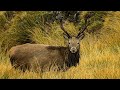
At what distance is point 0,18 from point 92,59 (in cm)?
327

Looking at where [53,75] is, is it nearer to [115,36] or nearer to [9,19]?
[115,36]

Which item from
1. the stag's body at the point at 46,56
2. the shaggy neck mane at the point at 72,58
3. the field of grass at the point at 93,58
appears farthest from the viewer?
the shaggy neck mane at the point at 72,58

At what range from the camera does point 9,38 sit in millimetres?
11766

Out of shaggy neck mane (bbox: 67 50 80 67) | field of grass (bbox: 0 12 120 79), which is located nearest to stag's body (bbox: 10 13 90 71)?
shaggy neck mane (bbox: 67 50 80 67)

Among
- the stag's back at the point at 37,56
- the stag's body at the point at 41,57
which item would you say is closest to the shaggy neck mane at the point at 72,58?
the stag's body at the point at 41,57

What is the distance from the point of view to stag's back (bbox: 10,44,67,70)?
29.9ft

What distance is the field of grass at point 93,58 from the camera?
347 inches

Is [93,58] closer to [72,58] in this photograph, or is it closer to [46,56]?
[72,58]

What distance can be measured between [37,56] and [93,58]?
144cm

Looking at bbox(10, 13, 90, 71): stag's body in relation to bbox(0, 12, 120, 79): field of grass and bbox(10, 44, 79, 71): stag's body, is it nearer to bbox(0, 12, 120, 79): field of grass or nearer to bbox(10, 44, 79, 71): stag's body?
bbox(10, 44, 79, 71): stag's body

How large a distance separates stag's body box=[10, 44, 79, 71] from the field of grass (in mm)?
155

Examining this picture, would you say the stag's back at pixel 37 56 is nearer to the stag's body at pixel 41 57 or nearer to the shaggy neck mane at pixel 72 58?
the stag's body at pixel 41 57

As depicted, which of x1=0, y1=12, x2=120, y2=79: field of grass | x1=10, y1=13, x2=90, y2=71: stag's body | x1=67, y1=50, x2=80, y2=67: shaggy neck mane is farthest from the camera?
x1=67, y1=50, x2=80, y2=67: shaggy neck mane

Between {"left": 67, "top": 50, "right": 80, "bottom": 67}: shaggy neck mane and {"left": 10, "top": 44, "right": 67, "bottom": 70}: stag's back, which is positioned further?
{"left": 67, "top": 50, "right": 80, "bottom": 67}: shaggy neck mane
